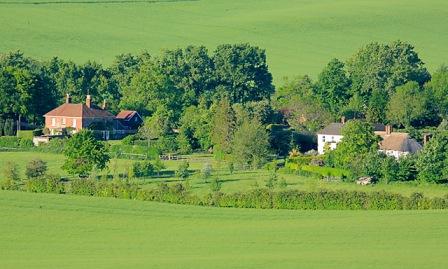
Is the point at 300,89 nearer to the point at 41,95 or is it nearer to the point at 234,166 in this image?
the point at 41,95

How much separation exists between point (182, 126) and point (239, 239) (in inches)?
1262

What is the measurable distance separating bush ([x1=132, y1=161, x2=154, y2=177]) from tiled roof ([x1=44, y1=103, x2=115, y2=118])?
20.6m

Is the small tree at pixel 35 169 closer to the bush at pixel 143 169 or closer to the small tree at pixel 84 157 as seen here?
the small tree at pixel 84 157

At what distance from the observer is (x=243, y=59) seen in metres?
100

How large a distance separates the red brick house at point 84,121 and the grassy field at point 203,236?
92.3 ft

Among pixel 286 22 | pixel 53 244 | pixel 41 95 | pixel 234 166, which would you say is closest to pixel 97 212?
pixel 53 244

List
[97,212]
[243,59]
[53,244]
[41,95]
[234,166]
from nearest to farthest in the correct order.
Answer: [53,244], [97,212], [234,166], [41,95], [243,59]

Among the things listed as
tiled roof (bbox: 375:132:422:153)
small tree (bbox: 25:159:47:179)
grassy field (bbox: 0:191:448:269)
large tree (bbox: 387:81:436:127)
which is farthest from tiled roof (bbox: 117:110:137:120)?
grassy field (bbox: 0:191:448:269)

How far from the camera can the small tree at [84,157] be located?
228 feet

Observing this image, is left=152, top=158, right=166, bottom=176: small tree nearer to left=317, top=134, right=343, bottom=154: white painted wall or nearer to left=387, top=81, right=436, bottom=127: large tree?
left=317, top=134, right=343, bottom=154: white painted wall

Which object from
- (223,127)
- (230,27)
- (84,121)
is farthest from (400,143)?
(230,27)

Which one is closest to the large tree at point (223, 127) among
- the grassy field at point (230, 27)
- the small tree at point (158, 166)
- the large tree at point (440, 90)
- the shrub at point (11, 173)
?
the small tree at point (158, 166)

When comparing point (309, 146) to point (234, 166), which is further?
point (309, 146)

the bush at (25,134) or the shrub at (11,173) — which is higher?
the bush at (25,134)
